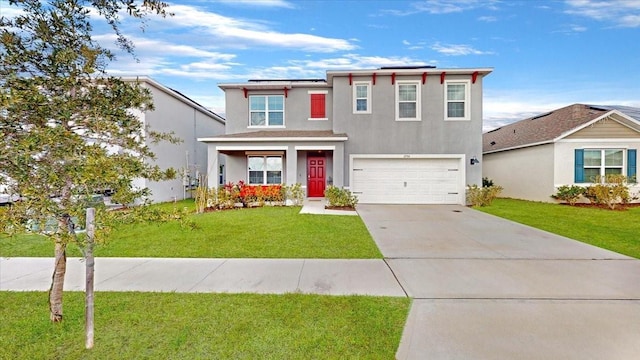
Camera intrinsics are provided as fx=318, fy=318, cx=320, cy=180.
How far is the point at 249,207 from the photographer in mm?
14312

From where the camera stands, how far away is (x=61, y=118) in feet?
10.4

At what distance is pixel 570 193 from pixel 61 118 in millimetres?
19302

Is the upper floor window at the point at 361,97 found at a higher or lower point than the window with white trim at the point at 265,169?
higher

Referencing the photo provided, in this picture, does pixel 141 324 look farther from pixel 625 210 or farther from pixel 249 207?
pixel 625 210

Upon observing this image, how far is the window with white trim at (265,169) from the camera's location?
16812 mm

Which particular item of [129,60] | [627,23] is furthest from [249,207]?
[627,23]

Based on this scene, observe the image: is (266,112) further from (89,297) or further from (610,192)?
(610,192)

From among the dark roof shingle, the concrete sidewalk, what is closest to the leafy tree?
the concrete sidewalk

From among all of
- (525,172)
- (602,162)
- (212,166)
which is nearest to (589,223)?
(602,162)

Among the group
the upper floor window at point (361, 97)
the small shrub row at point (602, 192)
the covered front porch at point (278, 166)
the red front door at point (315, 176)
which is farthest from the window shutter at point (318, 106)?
the small shrub row at point (602, 192)

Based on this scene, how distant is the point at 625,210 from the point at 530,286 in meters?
13.3

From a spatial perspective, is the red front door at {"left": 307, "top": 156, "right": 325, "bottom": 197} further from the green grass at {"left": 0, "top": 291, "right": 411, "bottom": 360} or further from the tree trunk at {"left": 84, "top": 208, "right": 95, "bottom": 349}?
the tree trunk at {"left": 84, "top": 208, "right": 95, "bottom": 349}

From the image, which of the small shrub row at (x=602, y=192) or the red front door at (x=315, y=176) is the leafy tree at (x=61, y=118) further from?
the small shrub row at (x=602, y=192)

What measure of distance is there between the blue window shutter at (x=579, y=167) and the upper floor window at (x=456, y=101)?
6079 millimetres
